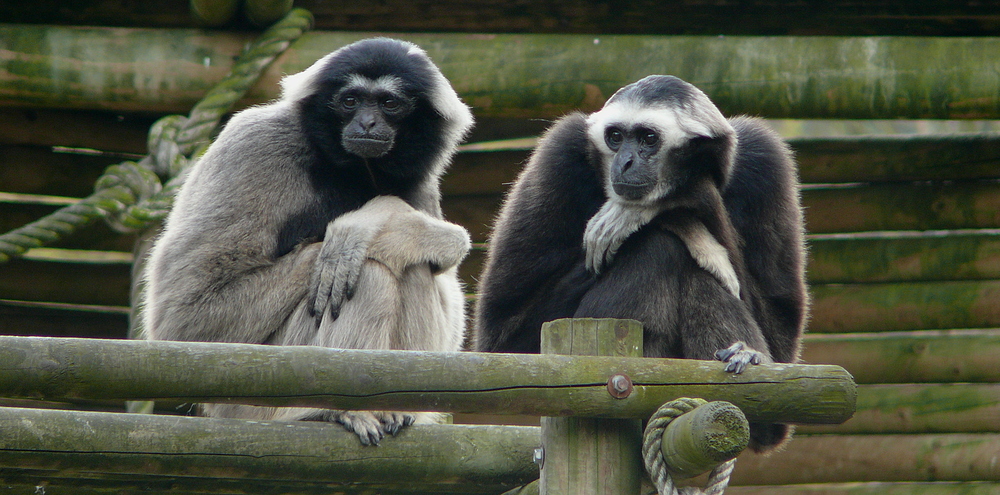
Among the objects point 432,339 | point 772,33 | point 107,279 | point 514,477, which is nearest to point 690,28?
point 772,33

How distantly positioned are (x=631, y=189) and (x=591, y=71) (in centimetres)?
134

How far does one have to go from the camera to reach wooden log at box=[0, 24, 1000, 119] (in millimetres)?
5355

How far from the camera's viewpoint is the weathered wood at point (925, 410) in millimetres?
6133

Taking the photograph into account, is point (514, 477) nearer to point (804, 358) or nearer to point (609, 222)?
point (609, 222)

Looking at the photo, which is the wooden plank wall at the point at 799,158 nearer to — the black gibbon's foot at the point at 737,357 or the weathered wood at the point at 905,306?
the weathered wood at the point at 905,306

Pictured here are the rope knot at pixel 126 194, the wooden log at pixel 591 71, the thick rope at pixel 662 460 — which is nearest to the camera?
the thick rope at pixel 662 460

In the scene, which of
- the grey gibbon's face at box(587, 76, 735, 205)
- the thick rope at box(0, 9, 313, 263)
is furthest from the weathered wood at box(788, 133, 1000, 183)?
the thick rope at box(0, 9, 313, 263)

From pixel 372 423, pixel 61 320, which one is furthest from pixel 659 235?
pixel 61 320

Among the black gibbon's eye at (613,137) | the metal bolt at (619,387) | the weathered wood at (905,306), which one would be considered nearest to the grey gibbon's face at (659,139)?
the black gibbon's eye at (613,137)

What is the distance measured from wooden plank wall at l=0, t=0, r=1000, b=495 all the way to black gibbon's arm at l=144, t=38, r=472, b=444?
965 millimetres

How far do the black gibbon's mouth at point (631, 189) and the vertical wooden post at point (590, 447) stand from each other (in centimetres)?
97

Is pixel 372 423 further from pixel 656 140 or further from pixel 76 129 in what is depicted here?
pixel 76 129

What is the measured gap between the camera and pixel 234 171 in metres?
4.36

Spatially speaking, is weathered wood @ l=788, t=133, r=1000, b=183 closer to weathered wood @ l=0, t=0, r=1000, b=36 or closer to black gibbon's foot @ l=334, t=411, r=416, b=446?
weathered wood @ l=0, t=0, r=1000, b=36
